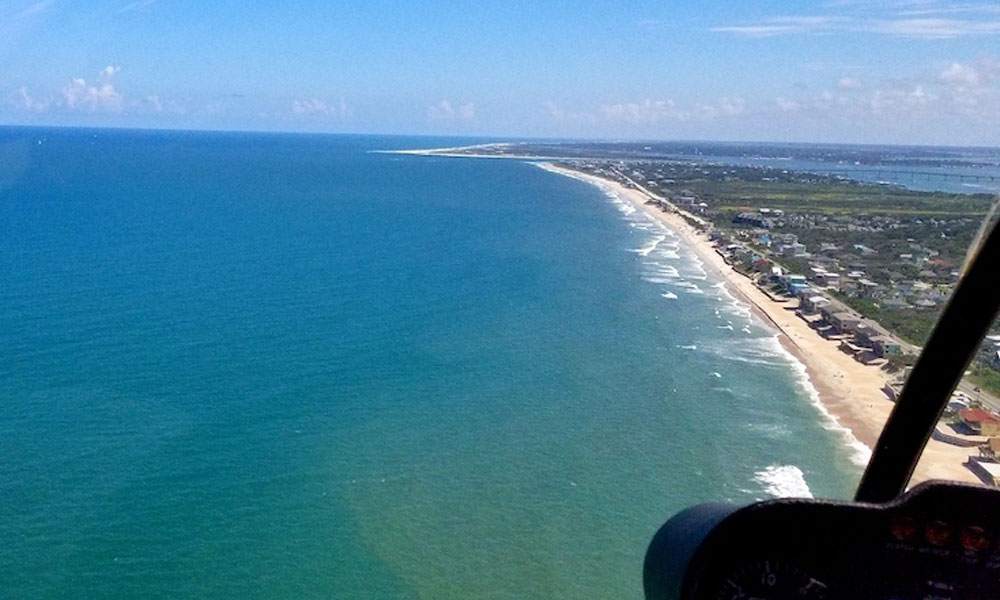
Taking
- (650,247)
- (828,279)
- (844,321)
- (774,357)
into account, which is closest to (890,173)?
(650,247)

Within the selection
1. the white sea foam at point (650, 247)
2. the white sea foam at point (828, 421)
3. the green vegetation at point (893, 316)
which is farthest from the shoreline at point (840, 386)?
the white sea foam at point (650, 247)

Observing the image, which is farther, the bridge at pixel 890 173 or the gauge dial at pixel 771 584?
the bridge at pixel 890 173

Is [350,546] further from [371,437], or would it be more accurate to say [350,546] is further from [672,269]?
[672,269]

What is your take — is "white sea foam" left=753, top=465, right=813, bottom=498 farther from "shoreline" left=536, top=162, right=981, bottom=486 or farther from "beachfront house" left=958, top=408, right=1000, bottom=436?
"beachfront house" left=958, top=408, right=1000, bottom=436

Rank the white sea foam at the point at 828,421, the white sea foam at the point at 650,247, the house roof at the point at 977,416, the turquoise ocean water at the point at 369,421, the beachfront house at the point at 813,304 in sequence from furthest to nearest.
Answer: the white sea foam at the point at 650,247, the beachfront house at the point at 813,304, the white sea foam at the point at 828,421, the turquoise ocean water at the point at 369,421, the house roof at the point at 977,416

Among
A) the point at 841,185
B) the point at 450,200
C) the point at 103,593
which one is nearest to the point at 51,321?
the point at 103,593

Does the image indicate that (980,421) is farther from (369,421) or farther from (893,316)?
(893,316)

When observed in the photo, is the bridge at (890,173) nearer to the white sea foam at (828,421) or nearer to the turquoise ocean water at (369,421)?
the white sea foam at (828,421)
